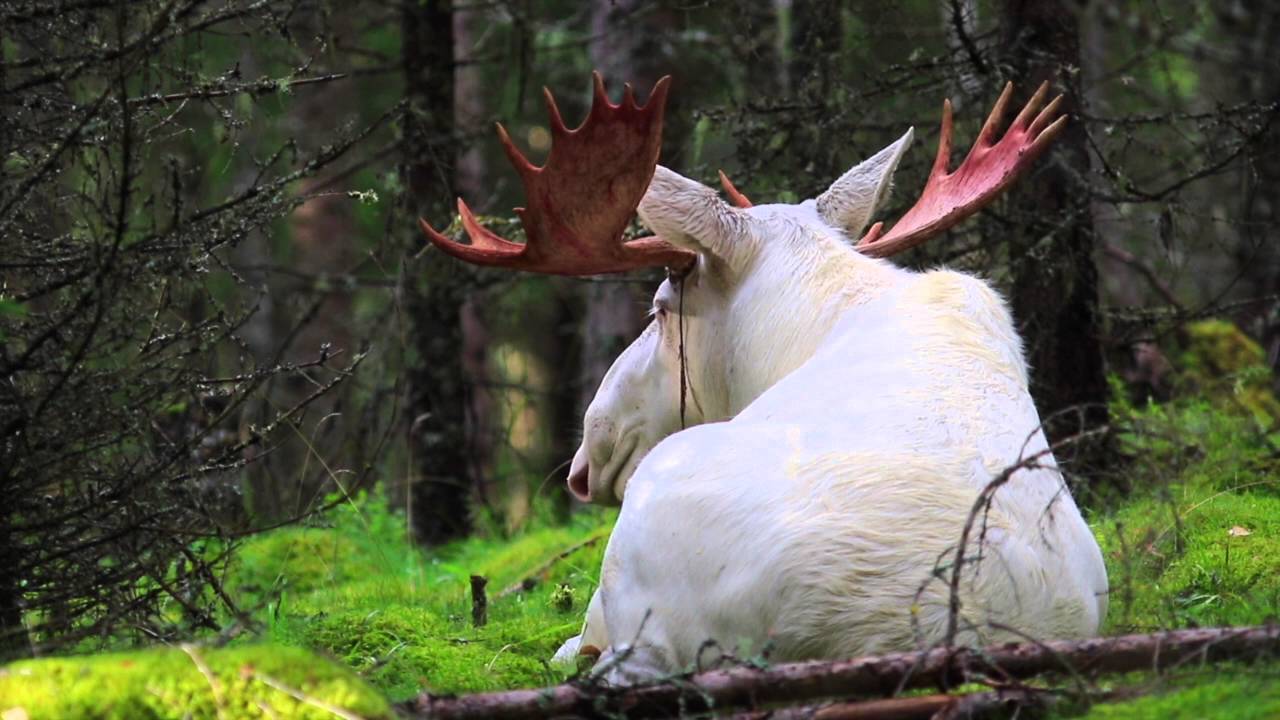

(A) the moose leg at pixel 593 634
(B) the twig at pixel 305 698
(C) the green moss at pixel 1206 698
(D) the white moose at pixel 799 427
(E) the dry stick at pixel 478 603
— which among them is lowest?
(E) the dry stick at pixel 478 603

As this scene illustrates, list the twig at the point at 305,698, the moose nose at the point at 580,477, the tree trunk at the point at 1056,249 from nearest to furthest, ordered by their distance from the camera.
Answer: the twig at the point at 305,698 < the moose nose at the point at 580,477 < the tree trunk at the point at 1056,249

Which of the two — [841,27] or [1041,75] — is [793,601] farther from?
[841,27]

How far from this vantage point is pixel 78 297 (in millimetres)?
5078

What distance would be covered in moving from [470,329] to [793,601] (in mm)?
15526

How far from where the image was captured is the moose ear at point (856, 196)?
6.23m

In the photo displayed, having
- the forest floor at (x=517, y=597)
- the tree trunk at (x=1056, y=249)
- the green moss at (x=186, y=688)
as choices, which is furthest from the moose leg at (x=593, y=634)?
the tree trunk at (x=1056, y=249)

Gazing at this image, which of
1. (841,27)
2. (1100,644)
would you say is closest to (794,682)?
(1100,644)

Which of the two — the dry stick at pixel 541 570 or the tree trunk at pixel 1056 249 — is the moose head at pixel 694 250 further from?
the tree trunk at pixel 1056 249

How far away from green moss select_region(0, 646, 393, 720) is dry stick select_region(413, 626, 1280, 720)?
12.8 inches

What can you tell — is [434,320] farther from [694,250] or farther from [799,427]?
[799,427]

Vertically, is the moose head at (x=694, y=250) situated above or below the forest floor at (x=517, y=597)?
above

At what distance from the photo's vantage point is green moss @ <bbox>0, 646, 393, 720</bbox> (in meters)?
3.40

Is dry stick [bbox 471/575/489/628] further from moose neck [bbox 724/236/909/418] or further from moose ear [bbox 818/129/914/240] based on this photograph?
moose ear [bbox 818/129/914/240]

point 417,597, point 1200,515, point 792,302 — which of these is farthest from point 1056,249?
point 417,597
